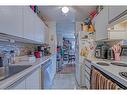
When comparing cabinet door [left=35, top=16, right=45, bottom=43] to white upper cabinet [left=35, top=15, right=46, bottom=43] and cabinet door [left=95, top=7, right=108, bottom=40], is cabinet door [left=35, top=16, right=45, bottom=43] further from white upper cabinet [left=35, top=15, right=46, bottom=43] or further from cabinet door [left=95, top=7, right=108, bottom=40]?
cabinet door [left=95, top=7, right=108, bottom=40]

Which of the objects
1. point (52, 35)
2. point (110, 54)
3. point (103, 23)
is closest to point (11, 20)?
point (103, 23)

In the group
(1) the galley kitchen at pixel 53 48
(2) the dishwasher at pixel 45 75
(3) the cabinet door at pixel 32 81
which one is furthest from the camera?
(2) the dishwasher at pixel 45 75

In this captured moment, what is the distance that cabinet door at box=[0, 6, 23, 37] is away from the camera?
5.29 ft

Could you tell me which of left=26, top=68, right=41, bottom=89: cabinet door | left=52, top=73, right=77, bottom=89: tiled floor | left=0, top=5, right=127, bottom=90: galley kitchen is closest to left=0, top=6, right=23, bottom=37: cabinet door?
left=0, top=5, right=127, bottom=90: galley kitchen

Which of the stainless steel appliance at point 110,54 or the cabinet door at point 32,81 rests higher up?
the stainless steel appliance at point 110,54

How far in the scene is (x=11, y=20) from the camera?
185 centimetres

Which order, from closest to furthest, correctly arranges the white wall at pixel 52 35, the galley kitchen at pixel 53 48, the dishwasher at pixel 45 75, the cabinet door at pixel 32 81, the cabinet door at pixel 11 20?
the cabinet door at pixel 11 20 < the galley kitchen at pixel 53 48 < the cabinet door at pixel 32 81 < the dishwasher at pixel 45 75 < the white wall at pixel 52 35

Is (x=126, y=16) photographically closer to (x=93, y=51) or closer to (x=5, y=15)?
(x=5, y=15)

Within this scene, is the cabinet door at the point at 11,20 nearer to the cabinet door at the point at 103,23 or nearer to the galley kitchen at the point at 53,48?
the galley kitchen at the point at 53,48

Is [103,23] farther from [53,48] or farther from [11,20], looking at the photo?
[53,48]

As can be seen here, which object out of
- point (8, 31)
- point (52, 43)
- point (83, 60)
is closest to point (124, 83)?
point (8, 31)

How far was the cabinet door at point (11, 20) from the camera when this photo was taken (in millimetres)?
1612

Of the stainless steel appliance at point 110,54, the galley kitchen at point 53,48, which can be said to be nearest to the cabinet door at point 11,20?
the galley kitchen at point 53,48
